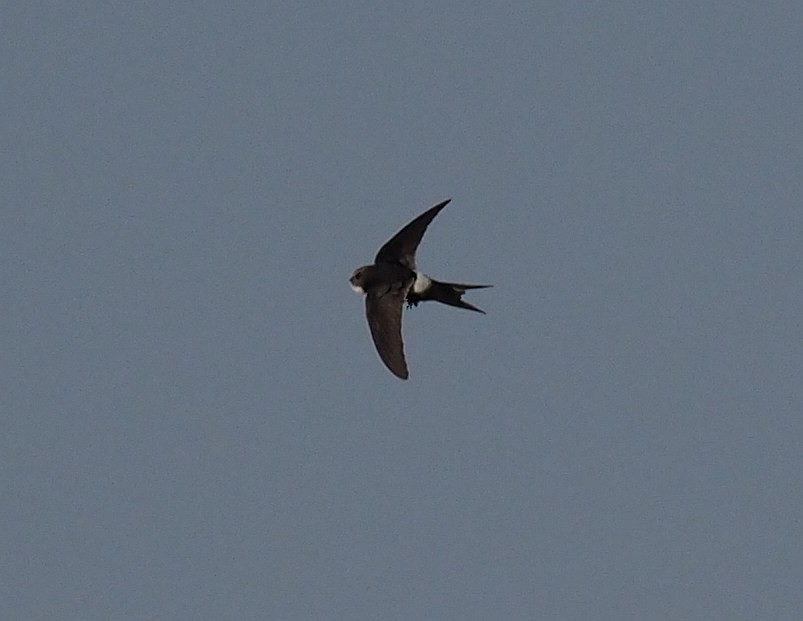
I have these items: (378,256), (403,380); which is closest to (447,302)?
(378,256)

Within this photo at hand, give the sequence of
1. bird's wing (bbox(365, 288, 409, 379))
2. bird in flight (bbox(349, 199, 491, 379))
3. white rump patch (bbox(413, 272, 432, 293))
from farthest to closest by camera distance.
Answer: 1. white rump patch (bbox(413, 272, 432, 293))
2. bird in flight (bbox(349, 199, 491, 379))
3. bird's wing (bbox(365, 288, 409, 379))

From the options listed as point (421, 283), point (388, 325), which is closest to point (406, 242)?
point (421, 283)

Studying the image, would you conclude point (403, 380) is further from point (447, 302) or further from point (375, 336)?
point (447, 302)

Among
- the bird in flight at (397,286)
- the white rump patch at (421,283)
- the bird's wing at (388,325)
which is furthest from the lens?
the white rump patch at (421,283)

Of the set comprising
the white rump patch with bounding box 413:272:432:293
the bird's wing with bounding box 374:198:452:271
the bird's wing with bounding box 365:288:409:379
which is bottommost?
the bird's wing with bounding box 365:288:409:379

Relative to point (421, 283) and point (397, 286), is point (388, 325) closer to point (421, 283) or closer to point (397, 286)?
point (397, 286)

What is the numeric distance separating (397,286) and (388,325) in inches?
32.0

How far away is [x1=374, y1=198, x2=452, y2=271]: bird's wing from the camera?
86.9 ft

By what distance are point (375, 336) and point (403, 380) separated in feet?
3.30

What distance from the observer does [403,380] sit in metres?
24.4

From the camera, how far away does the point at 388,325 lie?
25406 millimetres

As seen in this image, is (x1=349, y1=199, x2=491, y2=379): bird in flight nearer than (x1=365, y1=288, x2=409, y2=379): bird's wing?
No

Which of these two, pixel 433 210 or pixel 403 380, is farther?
pixel 433 210

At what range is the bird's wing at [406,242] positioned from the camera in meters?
26.5
